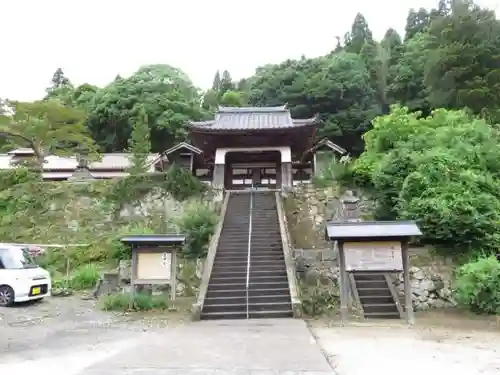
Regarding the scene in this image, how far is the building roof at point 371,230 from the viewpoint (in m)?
10.2

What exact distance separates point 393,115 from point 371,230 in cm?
952

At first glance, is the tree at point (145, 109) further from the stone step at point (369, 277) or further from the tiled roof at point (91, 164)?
the stone step at point (369, 277)

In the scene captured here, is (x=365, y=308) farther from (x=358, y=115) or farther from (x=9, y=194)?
(x=358, y=115)

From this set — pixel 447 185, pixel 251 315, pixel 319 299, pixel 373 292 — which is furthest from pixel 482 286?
pixel 251 315

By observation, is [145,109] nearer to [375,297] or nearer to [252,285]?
[252,285]

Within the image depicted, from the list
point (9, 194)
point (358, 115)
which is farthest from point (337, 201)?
point (358, 115)

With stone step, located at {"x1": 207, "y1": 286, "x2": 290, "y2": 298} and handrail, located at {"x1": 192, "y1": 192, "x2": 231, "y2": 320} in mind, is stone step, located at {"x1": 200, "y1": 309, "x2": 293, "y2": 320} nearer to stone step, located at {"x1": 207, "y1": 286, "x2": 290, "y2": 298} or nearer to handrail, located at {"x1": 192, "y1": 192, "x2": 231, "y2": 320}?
handrail, located at {"x1": 192, "y1": 192, "x2": 231, "y2": 320}

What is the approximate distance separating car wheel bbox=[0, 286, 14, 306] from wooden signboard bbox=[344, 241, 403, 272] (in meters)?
8.31

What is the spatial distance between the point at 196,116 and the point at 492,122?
24.9 meters

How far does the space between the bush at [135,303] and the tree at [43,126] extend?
14.8 m

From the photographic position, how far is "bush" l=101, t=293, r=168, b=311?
38.1ft

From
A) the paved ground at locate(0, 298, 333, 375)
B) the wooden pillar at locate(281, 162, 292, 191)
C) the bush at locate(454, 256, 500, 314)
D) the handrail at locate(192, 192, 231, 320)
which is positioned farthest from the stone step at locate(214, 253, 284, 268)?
the wooden pillar at locate(281, 162, 292, 191)

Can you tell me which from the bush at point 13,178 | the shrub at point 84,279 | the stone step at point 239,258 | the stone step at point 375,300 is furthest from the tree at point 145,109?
the stone step at point 375,300

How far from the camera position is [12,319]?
1017 cm
